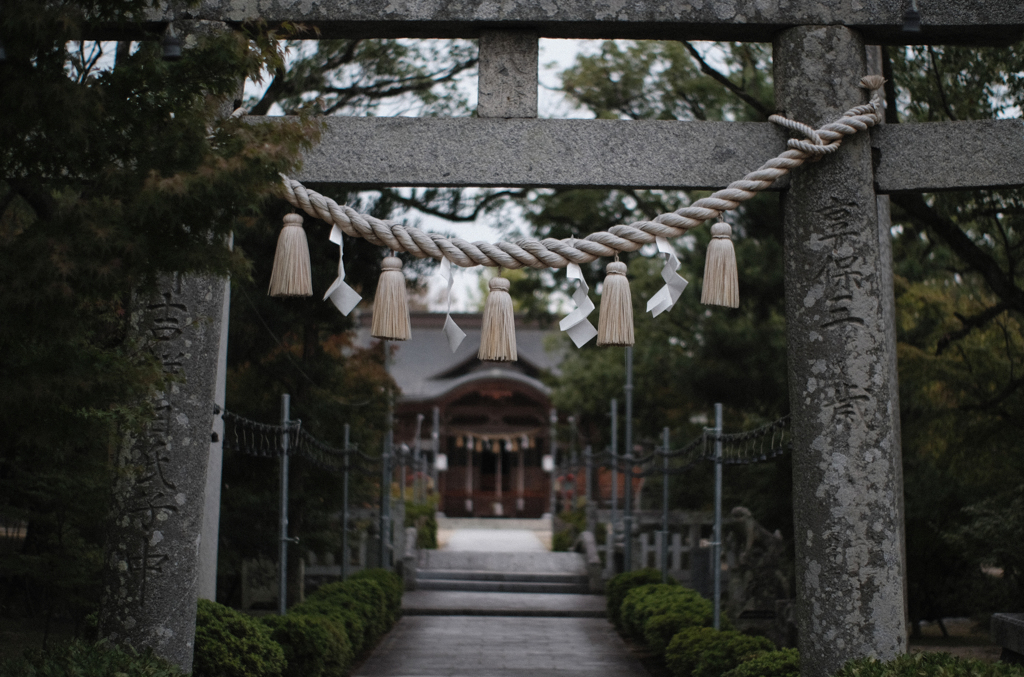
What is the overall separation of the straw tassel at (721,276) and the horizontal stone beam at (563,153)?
0.39 meters

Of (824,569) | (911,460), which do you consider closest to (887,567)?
(824,569)

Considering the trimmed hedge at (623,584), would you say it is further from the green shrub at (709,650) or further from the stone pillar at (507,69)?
the stone pillar at (507,69)

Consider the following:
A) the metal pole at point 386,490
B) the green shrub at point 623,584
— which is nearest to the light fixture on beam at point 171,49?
the metal pole at point 386,490

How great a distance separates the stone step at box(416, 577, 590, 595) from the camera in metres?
13.8

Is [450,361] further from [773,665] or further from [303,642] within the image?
[773,665]

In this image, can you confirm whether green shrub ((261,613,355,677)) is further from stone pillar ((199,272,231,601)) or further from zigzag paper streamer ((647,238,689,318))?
zigzag paper streamer ((647,238,689,318))

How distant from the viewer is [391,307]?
4.05 metres

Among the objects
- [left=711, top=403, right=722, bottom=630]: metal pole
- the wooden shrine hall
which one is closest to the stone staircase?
[left=711, top=403, right=722, bottom=630]: metal pole

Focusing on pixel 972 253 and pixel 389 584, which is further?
pixel 389 584

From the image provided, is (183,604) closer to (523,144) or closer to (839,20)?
(523,144)

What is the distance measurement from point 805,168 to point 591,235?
1124mm

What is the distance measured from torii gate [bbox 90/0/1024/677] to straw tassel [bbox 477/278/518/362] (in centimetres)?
61

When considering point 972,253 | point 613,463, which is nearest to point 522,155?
point 972,253

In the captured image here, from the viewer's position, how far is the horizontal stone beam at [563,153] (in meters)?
4.43
